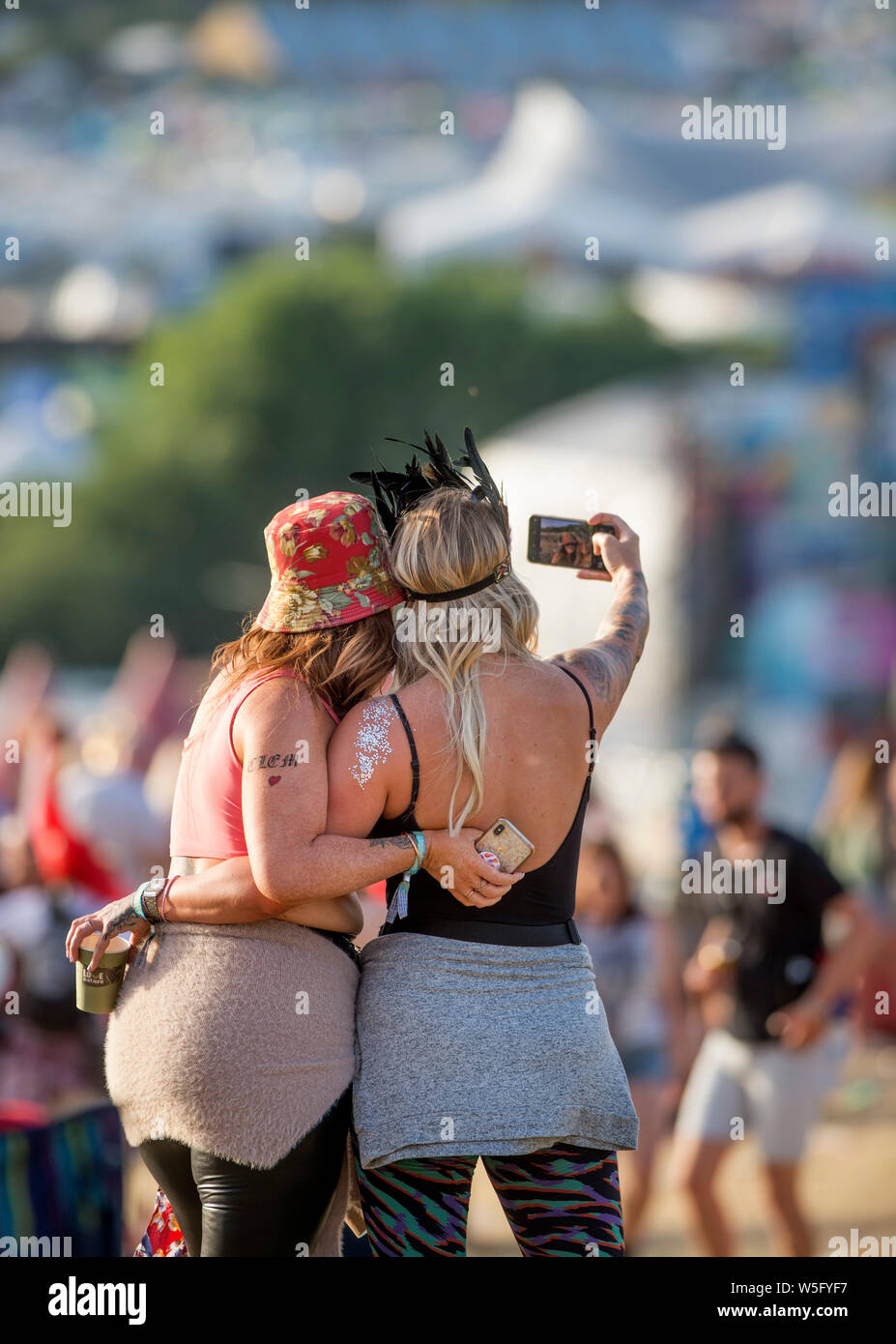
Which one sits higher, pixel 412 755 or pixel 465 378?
pixel 465 378

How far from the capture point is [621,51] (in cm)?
8838

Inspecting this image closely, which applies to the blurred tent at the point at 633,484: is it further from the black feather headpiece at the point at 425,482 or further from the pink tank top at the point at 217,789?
the pink tank top at the point at 217,789

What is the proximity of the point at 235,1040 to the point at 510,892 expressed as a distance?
1.59 feet

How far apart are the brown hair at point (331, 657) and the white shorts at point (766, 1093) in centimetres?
283

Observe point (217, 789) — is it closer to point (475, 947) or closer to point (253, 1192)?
point (475, 947)

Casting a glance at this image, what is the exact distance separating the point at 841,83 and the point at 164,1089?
3684 inches

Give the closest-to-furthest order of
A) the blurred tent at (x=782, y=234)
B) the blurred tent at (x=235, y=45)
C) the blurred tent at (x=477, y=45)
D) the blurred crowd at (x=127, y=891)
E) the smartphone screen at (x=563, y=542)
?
the smartphone screen at (x=563, y=542) → the blurred crowd at (x=127, y=891) → the blurred tent at (x=782, y=234) → the blurred tent at (x=235, y=45) → the blurred tent at (x=477, y=45)

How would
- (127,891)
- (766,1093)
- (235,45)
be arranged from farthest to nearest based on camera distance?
(235,45), (127,891), (766,1093)

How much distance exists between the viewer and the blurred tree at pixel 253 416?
46250 millimetres

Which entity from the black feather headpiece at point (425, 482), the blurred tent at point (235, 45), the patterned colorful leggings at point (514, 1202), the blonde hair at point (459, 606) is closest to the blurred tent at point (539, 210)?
the blurred tent at point (235, 45)

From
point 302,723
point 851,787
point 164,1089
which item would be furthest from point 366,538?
point 851,787

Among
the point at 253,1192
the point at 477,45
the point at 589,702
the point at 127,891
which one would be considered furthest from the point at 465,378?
the point at 253,1192

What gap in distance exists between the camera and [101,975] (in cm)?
254

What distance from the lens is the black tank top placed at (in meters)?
2.53
